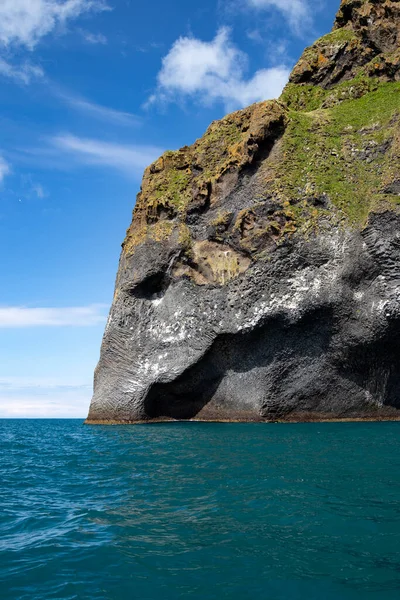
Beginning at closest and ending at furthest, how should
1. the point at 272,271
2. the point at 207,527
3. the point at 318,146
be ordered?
the point at 207,527 < the point at 272,271 < the point at 318,146

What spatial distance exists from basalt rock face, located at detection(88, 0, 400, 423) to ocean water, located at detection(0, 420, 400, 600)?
13199 mm

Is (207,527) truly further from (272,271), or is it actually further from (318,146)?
(318,146)

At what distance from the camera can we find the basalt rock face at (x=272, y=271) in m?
27.9

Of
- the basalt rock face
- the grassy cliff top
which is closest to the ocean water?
the basalt rock face

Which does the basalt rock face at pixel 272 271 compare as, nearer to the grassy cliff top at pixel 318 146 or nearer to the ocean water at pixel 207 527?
the grassy cliff top at pixel 318 146

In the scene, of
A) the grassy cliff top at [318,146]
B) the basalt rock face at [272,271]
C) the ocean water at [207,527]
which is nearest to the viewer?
the ocean water at [207,527]

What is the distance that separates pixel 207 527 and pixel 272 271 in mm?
21842

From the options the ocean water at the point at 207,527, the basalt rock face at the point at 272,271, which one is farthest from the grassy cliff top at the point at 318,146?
the ocean water at the point at 207,527

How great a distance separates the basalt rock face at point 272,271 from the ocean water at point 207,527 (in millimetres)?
13199

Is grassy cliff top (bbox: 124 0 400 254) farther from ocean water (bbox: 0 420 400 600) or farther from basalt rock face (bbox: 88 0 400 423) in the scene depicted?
ocean water (bbox: 0 420 400 600)

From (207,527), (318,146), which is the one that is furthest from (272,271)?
(207,527)

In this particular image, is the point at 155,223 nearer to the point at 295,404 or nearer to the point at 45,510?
the point at 295,404

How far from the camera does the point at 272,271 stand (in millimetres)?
29016

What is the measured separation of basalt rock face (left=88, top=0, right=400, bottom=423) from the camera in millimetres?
27859
